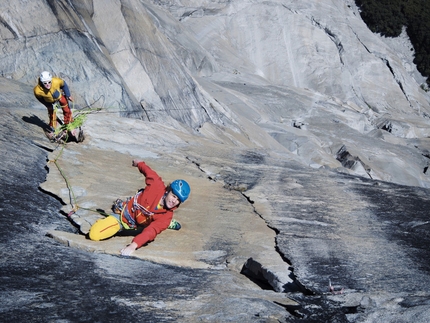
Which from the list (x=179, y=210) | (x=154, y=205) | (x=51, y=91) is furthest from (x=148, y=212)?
(x=51, y=91)

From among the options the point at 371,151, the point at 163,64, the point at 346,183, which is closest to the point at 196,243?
the point at 346,183

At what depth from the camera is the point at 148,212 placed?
710 centimetres

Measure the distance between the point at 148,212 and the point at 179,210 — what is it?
1775 millimetres

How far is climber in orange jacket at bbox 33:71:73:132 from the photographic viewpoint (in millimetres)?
10202

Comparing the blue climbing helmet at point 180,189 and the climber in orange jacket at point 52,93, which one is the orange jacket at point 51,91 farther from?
the blue climbing helmet at point 180,189

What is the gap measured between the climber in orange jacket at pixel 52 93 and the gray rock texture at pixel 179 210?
492 mm

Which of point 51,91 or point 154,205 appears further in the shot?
point 51,91

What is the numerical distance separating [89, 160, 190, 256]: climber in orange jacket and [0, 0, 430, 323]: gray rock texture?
7.8 inches

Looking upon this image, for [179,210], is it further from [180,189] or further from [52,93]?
[52,93]

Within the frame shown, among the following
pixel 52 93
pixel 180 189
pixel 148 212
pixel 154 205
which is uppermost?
pixel 52 93

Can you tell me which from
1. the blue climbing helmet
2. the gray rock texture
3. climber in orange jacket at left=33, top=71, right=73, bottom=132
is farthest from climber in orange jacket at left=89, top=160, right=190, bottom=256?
climber in orange jacket at left=33, top=71, right=73, bottom=132

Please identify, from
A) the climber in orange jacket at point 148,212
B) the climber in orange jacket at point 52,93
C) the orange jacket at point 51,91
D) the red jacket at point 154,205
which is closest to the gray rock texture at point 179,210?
the climber in orange jacket at point 148,212

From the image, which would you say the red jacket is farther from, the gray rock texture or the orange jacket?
the orange jacket

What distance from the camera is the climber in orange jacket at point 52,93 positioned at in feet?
33.5
